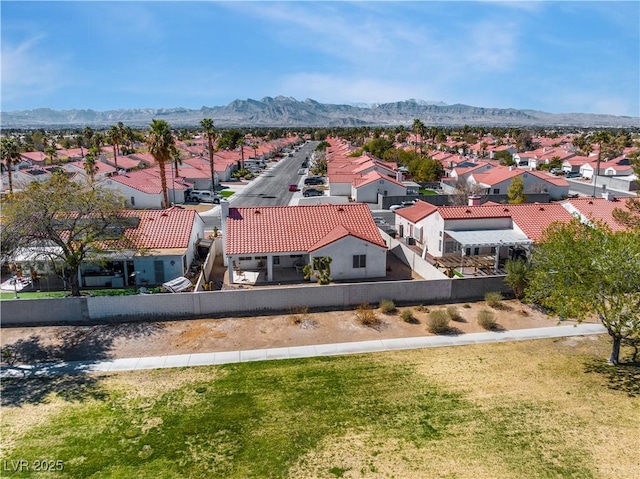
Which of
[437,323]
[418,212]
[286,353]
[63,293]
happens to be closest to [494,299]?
[437,323]

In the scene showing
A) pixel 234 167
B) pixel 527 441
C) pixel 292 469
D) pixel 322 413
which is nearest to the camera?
pixel 292 469

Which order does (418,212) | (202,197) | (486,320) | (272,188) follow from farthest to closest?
1. (272,188)
2. (202,197)
3. (418,212)
4. (486,320)

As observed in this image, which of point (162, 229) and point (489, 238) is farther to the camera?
point (489, 238)

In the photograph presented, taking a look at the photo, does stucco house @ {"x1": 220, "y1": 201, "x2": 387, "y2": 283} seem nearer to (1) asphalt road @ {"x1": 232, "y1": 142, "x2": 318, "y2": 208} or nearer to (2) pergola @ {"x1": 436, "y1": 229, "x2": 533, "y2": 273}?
(2) pergola @ {"x1": 436, "y1": 229, "x2": 533, "y2": 273}

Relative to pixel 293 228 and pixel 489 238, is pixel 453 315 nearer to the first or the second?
pixel 489 238

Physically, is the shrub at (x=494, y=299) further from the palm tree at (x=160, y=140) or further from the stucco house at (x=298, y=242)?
the palm tree at (x=160, y=140)

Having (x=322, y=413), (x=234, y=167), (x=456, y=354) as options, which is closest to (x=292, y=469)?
(x=322, y=413)

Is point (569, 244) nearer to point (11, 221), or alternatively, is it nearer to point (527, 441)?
point (527, 441)
